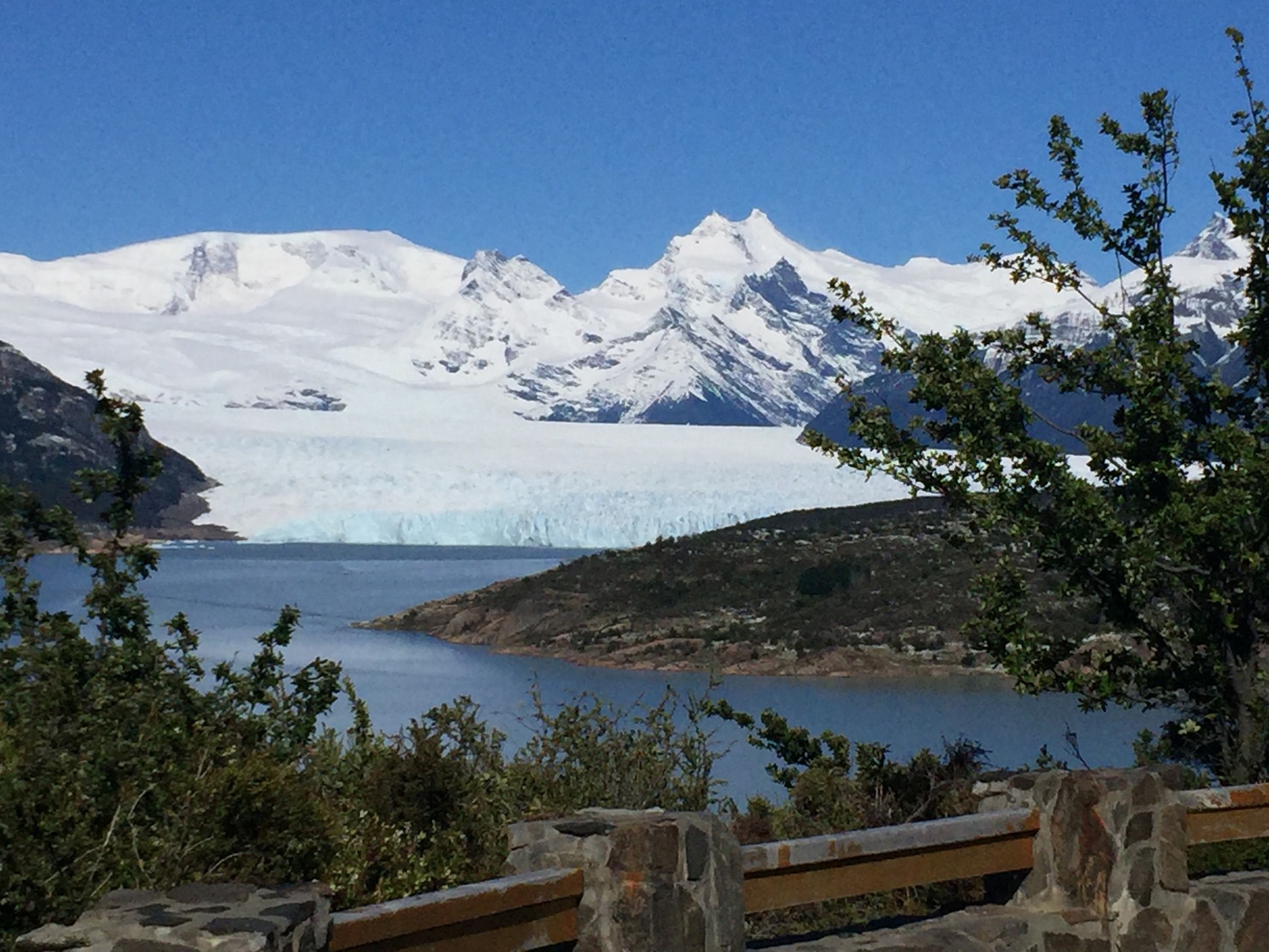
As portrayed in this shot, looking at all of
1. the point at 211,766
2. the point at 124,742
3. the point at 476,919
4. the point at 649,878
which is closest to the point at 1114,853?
the point at 649,878

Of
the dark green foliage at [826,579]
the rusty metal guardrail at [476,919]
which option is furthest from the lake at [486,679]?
the dark green foliage at [826,579]

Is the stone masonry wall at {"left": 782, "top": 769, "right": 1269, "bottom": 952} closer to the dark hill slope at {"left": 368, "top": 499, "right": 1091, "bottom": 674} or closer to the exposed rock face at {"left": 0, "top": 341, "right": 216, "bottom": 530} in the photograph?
the dark hill slope at {"left": 368, "top": 499, "right": 1091, "bottom": 674}

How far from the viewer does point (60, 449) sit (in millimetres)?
82625

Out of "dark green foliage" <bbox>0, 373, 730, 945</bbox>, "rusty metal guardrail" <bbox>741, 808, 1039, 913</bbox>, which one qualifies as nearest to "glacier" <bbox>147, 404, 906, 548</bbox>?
"dark green foliage" <bbox>0, 373, 730, 945</bbox>

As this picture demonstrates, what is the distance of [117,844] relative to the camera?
6547 mm

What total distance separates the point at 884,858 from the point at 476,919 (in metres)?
1.95

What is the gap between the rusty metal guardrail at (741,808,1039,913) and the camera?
612 centimetres

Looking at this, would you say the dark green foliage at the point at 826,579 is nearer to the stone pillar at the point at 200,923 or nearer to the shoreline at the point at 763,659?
the shoreline at the point at 763,659

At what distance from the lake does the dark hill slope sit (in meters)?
1.67

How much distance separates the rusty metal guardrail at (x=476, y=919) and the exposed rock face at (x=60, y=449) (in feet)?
181

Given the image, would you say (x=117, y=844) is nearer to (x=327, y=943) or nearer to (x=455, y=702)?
(x=327, y=943)

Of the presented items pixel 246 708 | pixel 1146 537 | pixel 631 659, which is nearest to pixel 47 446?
pixel 631 659

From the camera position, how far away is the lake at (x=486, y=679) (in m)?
22.9

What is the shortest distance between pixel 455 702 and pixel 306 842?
5166 millimetres
